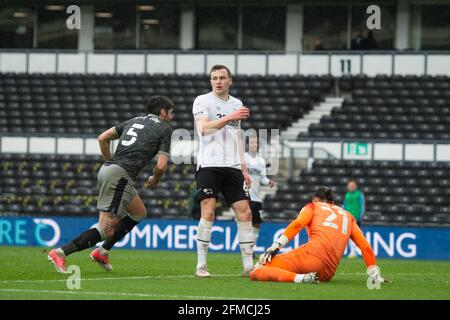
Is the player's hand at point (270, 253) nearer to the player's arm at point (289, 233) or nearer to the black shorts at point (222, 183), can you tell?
the player's arm at point (289, 233)

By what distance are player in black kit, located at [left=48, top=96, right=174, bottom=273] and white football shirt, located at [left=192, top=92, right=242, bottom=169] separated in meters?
0.59

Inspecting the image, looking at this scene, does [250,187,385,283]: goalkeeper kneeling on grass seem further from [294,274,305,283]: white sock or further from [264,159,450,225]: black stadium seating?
Result: [264,159,450,225]: black stadium seating

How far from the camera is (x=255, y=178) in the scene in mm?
21203

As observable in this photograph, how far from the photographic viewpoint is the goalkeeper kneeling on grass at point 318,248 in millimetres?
12727

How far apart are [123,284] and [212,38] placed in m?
27.9

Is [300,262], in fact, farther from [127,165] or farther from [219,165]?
[127,165]

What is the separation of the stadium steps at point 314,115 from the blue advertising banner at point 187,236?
7.22 m

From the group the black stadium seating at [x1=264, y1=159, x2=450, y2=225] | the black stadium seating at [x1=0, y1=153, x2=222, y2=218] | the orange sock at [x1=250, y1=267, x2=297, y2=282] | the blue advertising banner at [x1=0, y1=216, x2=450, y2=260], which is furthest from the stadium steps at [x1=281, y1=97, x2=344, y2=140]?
the orange sock at [x1=250, y1=267, x2=297, y2=282]

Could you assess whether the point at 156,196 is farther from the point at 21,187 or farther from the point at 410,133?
the point at 410,133

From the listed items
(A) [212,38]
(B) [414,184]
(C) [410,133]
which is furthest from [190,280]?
(A) [212,38]

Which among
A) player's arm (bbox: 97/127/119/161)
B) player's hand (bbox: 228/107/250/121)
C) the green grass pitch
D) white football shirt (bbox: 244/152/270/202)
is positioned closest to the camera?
the green grass pitch

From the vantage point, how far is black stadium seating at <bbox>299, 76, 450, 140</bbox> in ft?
107

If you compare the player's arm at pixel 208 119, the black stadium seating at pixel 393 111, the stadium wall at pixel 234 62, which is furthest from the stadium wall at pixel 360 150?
the player's arm at pixel 208 119

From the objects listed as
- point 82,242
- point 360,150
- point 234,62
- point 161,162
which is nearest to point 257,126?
point 360,150
